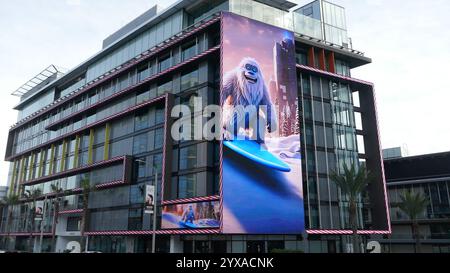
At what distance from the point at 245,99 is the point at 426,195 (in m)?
43.7

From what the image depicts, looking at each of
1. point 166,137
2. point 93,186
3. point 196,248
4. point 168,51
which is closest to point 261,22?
point 168,51

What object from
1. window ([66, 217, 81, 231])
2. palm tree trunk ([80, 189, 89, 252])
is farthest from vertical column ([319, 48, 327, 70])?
window ([66, 217, 81, 231])

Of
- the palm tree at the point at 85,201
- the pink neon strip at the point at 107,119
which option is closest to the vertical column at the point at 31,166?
the pink neon strip at the point at 107,119

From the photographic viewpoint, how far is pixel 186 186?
163 feet

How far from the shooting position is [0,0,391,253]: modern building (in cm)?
4995

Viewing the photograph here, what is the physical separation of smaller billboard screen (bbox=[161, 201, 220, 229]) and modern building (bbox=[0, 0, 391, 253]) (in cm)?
47

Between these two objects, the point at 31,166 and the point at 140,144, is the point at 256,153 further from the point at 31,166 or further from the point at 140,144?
the point at 31,166

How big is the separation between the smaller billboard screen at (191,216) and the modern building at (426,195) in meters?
39.8

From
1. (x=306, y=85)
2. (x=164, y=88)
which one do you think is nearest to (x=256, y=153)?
(x=306, y=85)

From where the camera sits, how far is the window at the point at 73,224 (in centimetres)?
6884

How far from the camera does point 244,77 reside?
159 feet
